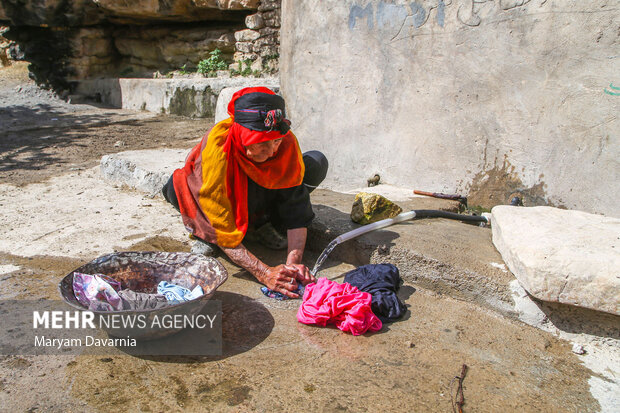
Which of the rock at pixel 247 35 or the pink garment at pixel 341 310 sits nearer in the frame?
the pink garment at pixel 341 310

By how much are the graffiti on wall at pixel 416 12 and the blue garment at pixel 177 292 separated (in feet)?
8.30

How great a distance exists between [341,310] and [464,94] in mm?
1987

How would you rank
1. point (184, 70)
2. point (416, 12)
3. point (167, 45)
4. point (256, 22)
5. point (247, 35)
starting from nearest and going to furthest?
point (416, 12)
point (256, 22)
point (247, 35)
point (184, 70)
point (167, 45)

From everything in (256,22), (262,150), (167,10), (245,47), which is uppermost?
(167,10)

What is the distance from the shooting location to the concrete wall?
289 cm

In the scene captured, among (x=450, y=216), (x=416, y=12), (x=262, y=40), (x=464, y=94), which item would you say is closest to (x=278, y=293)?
(x=450, y=216)

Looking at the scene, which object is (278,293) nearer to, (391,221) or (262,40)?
(391,221)

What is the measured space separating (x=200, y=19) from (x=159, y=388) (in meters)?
9.63

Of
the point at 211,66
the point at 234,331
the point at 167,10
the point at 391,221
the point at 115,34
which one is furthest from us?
the point at 115,34

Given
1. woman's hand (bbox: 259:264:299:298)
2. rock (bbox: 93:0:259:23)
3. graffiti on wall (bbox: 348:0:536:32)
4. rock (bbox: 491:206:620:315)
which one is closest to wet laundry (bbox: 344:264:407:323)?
woman's hand (bbox: 259:264:299:298)

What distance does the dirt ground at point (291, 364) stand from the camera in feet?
5.50

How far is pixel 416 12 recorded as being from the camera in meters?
3.51

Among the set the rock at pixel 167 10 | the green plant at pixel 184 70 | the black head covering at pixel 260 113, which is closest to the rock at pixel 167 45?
the green plant at pixel 184 70

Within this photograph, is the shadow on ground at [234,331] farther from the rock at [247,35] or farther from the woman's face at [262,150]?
the rock at [247,35]
